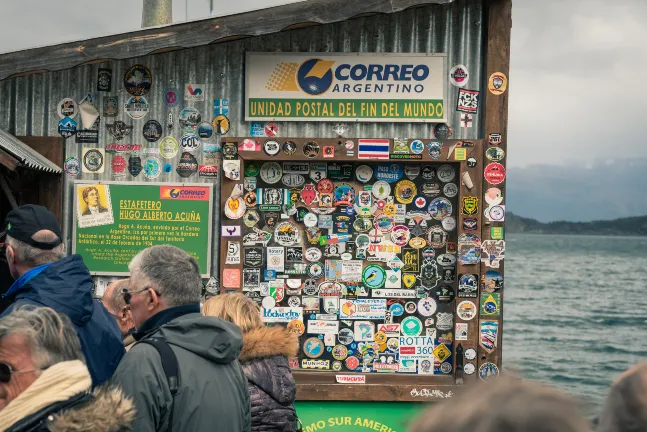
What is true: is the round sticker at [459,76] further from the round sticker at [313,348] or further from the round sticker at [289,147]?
the round sticker at [313,348]

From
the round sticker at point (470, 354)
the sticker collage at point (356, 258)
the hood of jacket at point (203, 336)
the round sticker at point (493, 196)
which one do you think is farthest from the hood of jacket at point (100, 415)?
the round sticker at point (493, 196)

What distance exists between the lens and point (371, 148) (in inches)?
282

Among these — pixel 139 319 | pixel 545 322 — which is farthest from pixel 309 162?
pixel 545 322

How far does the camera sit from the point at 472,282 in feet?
23.4

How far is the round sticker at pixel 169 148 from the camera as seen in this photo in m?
7.25

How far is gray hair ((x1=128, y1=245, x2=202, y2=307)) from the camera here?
3.55 m

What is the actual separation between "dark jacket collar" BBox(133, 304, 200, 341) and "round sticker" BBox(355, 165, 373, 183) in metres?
3.97

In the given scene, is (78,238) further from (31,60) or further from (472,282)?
(472,282)

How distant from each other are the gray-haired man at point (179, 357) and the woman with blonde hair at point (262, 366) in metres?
0.58

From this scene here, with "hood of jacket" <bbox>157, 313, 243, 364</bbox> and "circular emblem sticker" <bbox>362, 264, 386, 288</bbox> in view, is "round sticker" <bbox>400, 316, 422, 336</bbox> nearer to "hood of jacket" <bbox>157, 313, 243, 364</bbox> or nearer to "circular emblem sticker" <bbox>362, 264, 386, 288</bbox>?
"circular emblem sticker" <bbox>362, 264, 386, 288</bbox>

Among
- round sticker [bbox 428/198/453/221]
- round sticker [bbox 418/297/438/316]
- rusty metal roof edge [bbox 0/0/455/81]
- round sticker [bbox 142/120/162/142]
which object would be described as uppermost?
rusty metal roof edge [bbox 0/0/455/81]

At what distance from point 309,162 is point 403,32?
1422 mm

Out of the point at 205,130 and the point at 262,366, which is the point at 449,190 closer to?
the point at 205,130

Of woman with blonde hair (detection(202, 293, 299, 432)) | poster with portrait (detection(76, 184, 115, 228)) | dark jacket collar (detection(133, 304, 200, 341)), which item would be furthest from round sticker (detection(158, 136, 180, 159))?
dark jacket collar (detection(133, 304, 200, 341))
